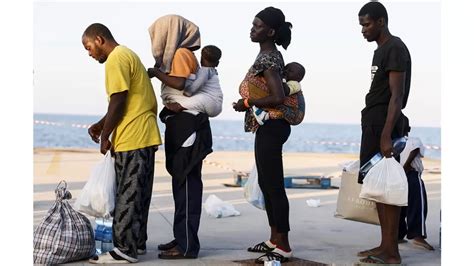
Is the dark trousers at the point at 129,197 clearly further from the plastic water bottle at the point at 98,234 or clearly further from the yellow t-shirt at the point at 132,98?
the plastic water bottle at the point at 98,234

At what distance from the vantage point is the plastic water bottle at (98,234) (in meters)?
6.10

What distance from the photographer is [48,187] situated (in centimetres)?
1055

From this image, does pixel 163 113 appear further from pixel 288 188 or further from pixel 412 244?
pixel 288 188

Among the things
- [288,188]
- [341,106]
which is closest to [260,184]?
[288,188]

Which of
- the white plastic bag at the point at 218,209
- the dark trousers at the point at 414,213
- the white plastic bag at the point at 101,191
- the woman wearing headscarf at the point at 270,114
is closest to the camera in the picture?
the white plastic bag at the point at 101,191

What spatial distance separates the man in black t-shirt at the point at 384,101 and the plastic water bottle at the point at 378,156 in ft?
0.12

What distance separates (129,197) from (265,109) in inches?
42.3

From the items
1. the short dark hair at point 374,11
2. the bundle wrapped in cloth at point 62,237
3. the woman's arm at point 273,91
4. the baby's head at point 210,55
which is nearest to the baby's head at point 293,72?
the woman's arm at point 273,91

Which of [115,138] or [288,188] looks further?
[288,188]

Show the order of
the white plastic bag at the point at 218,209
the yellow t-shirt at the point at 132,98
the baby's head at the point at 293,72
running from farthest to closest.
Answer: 1. the white plastic bag at the point at 218,209
2. the baby's head at the point at 293,72
3. the yellow t-shirt at the point at 132,98

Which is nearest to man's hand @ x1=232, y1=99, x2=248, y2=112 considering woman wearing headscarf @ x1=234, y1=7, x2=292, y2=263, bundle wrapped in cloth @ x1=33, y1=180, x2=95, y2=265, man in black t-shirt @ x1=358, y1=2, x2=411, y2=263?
woman wearing headscarf @ x1=234, y1=7, x2=292, y2=263

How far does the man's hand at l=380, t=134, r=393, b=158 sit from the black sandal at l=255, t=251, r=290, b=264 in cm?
99

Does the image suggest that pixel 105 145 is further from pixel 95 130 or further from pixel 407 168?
pixel 407 168

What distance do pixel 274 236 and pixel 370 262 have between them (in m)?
0.69
